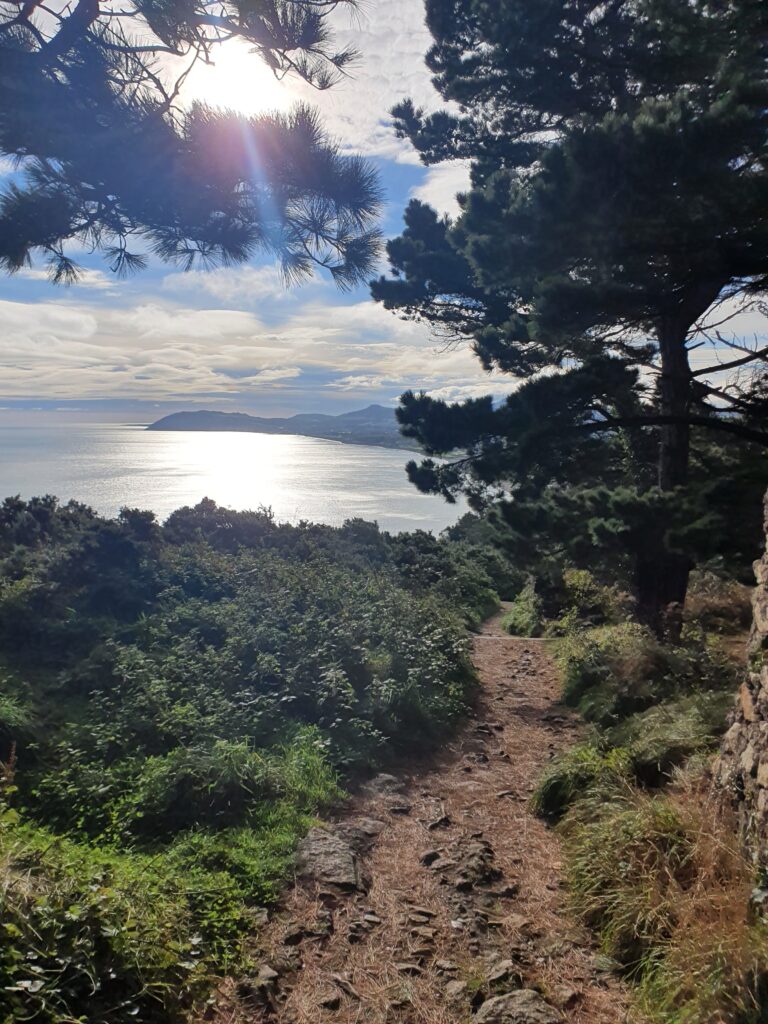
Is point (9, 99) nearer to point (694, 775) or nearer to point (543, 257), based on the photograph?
point (543, 257)

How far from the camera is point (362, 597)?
9.97 m

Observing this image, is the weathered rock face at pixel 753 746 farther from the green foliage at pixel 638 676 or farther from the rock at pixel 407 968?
the green foliage at pixel 638 676

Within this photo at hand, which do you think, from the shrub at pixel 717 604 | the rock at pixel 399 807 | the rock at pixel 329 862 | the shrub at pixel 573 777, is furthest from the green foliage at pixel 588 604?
the rock at pixel 329 862

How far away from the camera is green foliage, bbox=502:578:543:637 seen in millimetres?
14086

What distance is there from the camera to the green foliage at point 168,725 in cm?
278

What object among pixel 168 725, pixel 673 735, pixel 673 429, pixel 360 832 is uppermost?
pixel 673 429

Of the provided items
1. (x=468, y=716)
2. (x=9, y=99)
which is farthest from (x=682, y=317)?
(x=9, y=99)

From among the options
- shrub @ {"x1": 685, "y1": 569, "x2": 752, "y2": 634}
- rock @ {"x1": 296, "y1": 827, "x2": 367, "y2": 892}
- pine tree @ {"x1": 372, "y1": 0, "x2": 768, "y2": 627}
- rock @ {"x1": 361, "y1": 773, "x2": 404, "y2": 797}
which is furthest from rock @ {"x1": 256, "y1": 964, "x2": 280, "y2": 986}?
shrub @ {"x1": 685, "y1": 569, "x2": 752, "y2": 634}

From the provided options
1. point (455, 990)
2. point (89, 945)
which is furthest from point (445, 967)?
point (89, 945)

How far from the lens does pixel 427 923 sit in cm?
362

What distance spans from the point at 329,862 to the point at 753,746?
2.69 m

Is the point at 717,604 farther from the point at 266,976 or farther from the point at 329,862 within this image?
the point at 266,976

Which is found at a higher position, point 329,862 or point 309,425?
point 309,425

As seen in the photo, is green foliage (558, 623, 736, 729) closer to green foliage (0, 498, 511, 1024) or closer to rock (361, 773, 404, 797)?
green foliage (0, 498, 511, 1024)
